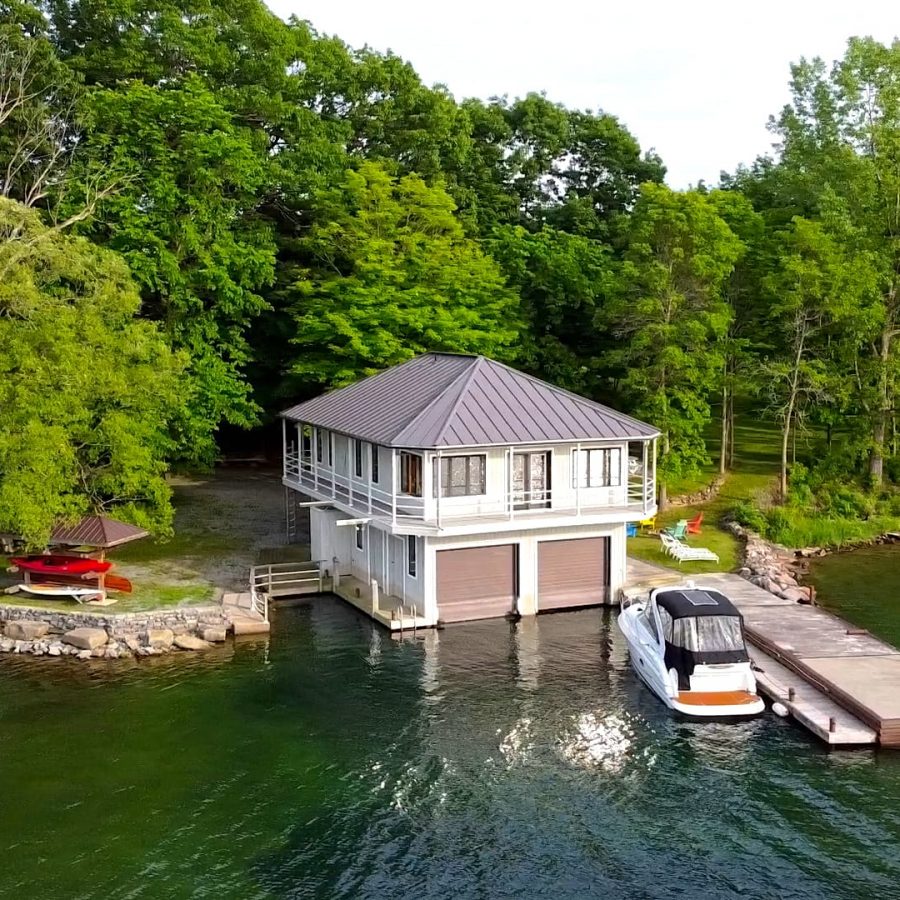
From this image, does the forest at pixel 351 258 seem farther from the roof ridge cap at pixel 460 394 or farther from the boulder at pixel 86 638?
the roof ridge cap at pixel 460 394

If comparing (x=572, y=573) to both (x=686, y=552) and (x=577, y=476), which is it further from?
(x=686, y=552)

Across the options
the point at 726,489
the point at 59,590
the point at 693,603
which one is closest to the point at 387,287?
the point at 726,489

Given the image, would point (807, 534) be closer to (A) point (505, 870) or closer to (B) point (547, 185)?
(A) point (505, 870)

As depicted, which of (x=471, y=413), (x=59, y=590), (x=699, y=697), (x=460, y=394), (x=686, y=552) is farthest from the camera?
(x=686, y=552)

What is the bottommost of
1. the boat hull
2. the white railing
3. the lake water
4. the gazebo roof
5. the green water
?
the lake water

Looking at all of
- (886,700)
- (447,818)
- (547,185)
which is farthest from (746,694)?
(547,185)

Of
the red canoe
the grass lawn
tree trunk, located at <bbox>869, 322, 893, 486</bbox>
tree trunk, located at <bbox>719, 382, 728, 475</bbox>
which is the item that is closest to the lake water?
the red canoe

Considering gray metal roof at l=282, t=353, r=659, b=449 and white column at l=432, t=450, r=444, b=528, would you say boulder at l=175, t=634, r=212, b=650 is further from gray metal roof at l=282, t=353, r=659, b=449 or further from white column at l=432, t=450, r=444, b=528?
gray metal roof at l=282, t=353, r=659, b=449
